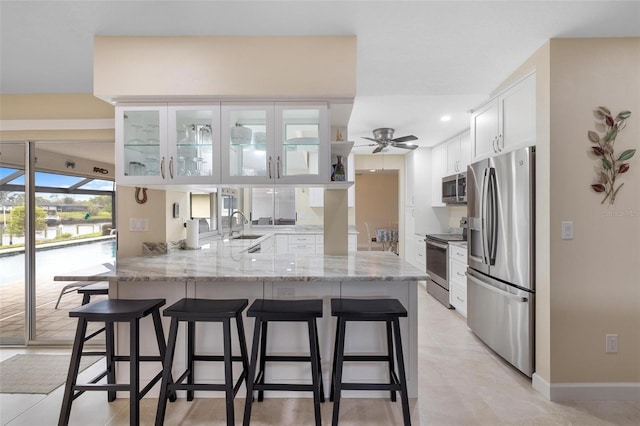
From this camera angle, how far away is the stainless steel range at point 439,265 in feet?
13.9

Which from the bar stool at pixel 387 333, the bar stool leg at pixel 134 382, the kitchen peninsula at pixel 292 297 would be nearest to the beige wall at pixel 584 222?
the kitchen peninsula at pixel 292 297

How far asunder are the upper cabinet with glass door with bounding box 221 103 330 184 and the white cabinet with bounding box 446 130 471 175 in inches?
109

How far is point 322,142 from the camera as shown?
228 cm

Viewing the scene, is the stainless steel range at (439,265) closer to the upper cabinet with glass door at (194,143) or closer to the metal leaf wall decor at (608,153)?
the metal leaf wall decor at (608,153)

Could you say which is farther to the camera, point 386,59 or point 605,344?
point 386,59

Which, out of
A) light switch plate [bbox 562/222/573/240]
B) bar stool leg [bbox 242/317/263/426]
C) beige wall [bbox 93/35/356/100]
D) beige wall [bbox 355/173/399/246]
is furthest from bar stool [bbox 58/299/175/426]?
beige wall [bbox 355/173/399/246]

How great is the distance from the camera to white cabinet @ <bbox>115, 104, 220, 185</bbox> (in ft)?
7.55

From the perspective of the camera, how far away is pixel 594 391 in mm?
2184

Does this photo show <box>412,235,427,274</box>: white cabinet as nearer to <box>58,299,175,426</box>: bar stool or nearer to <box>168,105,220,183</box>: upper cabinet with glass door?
<box>168,105,220,183</box>: upper cabinet with glass door

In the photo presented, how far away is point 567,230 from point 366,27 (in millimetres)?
1917

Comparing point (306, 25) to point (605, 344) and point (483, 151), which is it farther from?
point (605, 344)

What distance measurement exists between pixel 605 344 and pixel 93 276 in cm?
338

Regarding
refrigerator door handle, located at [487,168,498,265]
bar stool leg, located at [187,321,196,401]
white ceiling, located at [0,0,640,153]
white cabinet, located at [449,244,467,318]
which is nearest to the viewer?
white ceiling, located at [0,0,640,153]

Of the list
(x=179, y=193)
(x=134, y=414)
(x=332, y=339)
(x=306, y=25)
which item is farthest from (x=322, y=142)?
(x=134, y=414)
